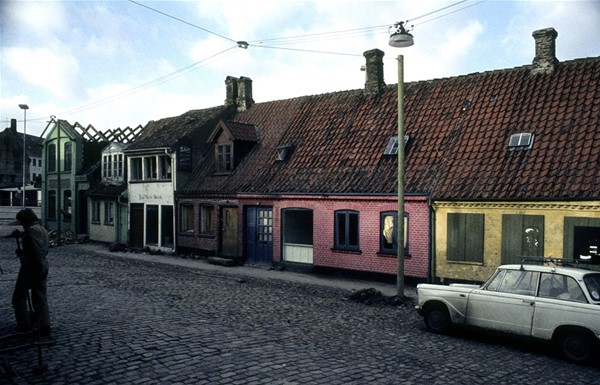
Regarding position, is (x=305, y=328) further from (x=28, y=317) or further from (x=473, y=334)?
(x=28, y=317)

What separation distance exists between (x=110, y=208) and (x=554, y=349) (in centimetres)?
2667

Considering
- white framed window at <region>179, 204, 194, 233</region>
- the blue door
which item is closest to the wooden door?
the blue door

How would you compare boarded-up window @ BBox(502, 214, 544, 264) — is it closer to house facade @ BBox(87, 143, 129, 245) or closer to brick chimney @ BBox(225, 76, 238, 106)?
brick chimney @ BBox(225, 76, 238, 106)

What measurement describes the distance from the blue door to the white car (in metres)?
11.1

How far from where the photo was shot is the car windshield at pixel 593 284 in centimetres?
846

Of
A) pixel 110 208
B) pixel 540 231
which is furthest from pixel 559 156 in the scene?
pixel 110 208

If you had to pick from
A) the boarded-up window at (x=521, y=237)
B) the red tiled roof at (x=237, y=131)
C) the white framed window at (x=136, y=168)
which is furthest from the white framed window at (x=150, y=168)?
the boarded-up window at (x=521, y=237)

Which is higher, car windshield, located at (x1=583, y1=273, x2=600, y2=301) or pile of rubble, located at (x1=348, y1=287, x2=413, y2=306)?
car windshield, located at (x1=583, y1=273, x2=600, y2=301)

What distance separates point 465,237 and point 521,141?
358cm

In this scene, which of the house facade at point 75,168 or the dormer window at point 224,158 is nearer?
the dormer window at point 224,158

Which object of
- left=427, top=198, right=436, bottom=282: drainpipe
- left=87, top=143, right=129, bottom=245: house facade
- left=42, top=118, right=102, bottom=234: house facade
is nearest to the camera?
left=427, top=198, right=436, bottom=282: drainpipe

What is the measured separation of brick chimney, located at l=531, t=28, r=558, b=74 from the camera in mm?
17047

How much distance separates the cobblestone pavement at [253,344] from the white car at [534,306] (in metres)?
0.40

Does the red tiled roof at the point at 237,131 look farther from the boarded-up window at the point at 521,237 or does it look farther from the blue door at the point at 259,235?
the boarded-up window at the point at 521,237
